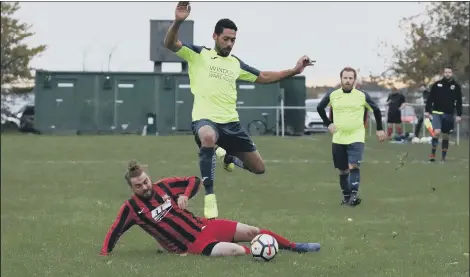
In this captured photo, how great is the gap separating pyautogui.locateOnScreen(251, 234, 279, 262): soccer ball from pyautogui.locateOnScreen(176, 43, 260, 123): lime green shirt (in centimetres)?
221

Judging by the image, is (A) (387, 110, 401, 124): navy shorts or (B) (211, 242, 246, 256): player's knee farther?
(A) (387, 110, 401, 124): navy shorts

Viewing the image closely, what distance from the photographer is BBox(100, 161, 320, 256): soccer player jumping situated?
8227mm

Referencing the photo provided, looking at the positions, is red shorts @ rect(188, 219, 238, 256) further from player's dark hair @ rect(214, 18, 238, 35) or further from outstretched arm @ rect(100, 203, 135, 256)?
player's dark hair @ rect(214, 18, 238, 35)

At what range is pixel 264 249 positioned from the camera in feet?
25.6

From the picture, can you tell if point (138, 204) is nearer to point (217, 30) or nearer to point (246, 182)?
point (217, 30)

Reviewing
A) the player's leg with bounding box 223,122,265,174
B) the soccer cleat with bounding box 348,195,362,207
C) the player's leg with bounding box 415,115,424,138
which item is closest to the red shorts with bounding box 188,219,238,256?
the player's leg with bounding box 223,122,265,174

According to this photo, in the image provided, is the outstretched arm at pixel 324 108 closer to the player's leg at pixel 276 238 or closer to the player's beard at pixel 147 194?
the player's leg at pixel 276 238

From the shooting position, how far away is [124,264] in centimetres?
770

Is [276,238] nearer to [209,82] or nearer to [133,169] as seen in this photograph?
[133,169]

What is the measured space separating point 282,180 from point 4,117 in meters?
37.2

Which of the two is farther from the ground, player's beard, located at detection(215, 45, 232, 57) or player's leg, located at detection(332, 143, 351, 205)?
player's beard, located at detection(215, 45, 232, 57)

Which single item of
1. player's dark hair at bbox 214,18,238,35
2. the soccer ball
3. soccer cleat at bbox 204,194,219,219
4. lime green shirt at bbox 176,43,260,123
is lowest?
the soccer ball

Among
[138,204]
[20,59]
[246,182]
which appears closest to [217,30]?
[138,204]

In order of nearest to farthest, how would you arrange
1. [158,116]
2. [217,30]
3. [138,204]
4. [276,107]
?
[138,204]
[217,30]
[276,107]
[158,116]
